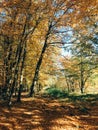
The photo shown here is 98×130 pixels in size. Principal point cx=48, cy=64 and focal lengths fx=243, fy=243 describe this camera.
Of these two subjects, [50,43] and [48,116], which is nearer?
[48,116]

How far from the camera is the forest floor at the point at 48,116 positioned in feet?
39.1

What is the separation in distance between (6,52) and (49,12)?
592 cm

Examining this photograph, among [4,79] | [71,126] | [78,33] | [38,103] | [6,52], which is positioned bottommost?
[71,126]

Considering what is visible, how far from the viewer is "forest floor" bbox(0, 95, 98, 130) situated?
11.9m

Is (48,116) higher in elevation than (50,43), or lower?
lower

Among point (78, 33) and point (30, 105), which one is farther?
point (78, 33)

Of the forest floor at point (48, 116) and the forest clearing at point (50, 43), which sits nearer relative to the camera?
the forest floor at point (48, 116)

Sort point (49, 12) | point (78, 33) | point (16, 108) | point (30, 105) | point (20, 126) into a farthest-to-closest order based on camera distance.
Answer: point (78, 33)
point (30, 105)
point (16, 108)
point (49, 12)
point (20, 126)

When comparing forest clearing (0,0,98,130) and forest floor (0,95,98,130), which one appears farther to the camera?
forest clearing (0,0,98,130)

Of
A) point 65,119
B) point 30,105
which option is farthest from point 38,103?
point 65,119

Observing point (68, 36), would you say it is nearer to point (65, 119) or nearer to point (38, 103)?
point (38, 103)

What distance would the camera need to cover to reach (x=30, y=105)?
1543 cm

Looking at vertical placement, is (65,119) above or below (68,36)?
below

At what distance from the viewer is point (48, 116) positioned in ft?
44.3
